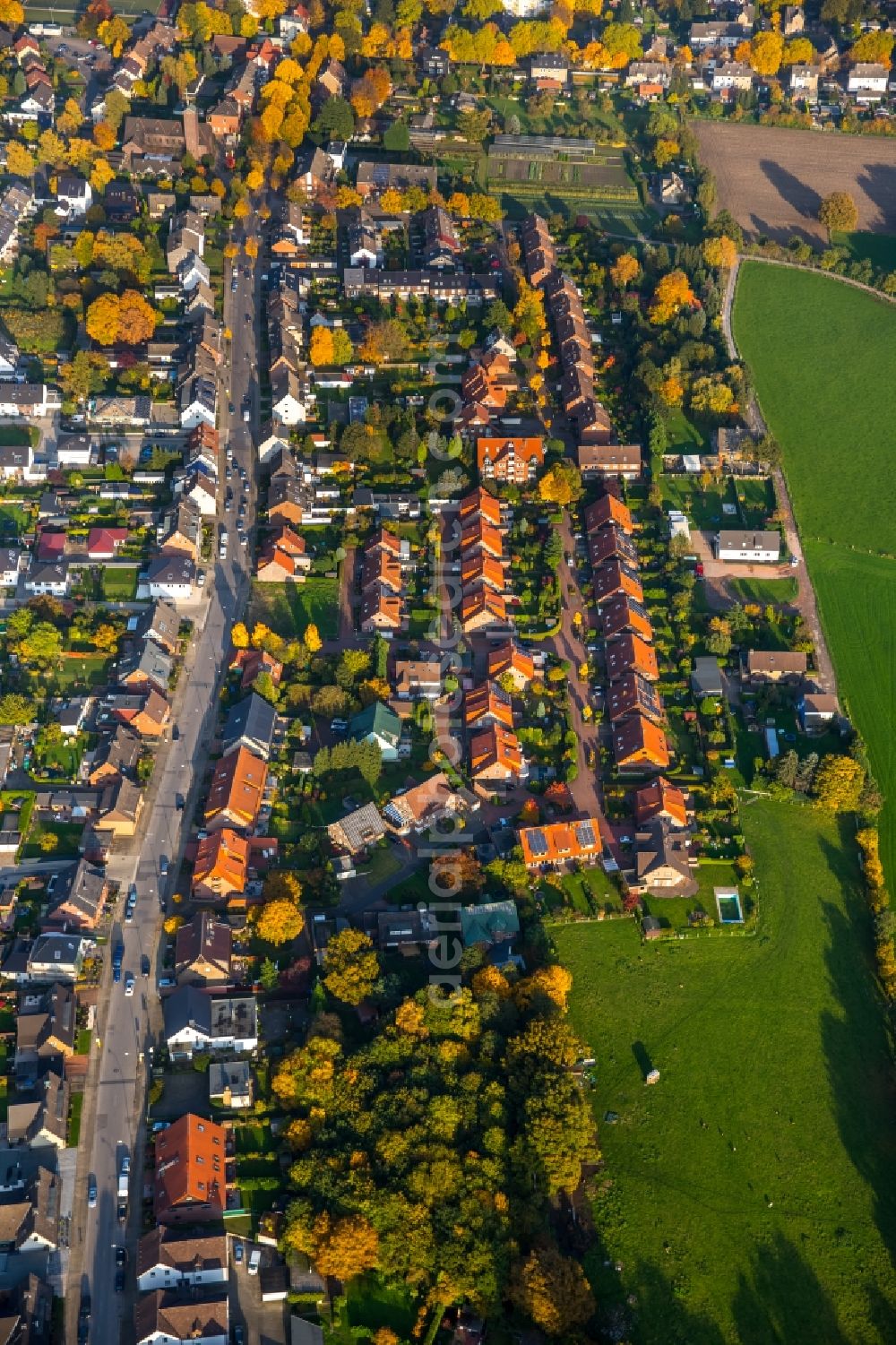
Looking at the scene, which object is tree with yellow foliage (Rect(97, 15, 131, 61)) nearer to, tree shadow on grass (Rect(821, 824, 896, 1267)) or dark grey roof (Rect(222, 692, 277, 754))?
dark grey roof (Rect(222, 692, 277, 754))

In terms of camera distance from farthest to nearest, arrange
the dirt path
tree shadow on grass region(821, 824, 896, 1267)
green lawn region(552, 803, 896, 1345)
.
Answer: the dirt path
tree shadow on grass region(821, 824, 896, 1267)
green lawn region(552, 803, 896, 1345)

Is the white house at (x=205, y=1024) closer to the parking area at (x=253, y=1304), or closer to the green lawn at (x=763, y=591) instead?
the parking area at (x=253, y=1304)

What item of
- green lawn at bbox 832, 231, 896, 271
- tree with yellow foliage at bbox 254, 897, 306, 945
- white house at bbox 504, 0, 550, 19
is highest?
white house at bbox 504, 0, 550, 19

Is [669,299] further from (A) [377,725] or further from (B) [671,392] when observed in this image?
(A) [377,725]

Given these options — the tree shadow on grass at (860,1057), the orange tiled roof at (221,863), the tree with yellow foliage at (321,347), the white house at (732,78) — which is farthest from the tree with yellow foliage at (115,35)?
the tree shadow on grass at (860,1057)

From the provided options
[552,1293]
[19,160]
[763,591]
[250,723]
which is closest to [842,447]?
[763,591]

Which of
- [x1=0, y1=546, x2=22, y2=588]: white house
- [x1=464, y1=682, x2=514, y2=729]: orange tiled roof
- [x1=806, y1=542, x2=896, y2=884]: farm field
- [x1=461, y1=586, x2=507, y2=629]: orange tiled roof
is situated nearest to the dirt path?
[x1=806, y1=542, x2=896, y2=884]: farm field

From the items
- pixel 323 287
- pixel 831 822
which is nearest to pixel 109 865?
pixel 831 822
